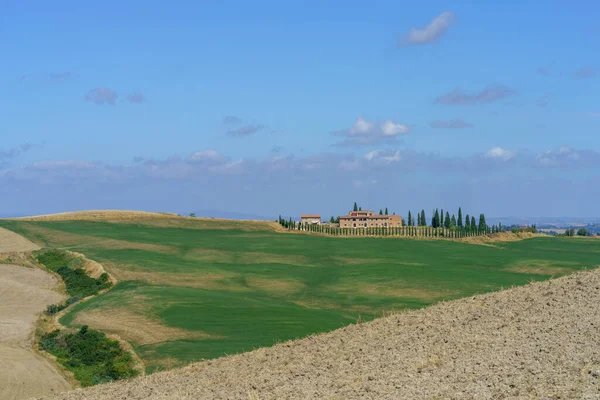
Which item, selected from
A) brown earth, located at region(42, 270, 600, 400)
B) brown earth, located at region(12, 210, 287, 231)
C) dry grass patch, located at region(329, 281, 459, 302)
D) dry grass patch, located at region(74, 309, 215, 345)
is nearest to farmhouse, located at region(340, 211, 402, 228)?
brown earth, located at region(12, 210, 287, 231)

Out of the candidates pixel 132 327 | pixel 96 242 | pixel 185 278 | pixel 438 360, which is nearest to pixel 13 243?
pixel 96 242

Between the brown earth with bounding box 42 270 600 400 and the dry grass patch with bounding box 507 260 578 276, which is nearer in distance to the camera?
the brown earth with bounding box 42 270 600 400

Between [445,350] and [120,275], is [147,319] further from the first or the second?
[445,350]

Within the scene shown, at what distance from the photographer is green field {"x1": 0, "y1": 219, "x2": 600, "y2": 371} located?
41528 mm

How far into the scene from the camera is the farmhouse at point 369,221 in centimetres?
16400

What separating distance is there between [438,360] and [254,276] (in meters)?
55.4

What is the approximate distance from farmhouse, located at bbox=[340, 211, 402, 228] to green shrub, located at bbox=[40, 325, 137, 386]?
124 meters

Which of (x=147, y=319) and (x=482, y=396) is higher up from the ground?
(x=482, y=396)

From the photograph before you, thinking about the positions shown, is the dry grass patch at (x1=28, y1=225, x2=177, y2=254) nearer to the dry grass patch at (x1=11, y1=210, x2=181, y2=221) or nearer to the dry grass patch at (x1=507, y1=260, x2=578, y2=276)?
the dry grass patch at (x1=11, y1=210, x2=181, y2=221)

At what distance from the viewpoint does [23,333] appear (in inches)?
1654

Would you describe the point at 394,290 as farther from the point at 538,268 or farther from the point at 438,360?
the point at 438,360

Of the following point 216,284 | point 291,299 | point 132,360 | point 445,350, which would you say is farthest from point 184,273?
point 445,350

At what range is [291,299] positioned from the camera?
5800 centimetres

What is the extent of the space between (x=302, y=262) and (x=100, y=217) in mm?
61660
